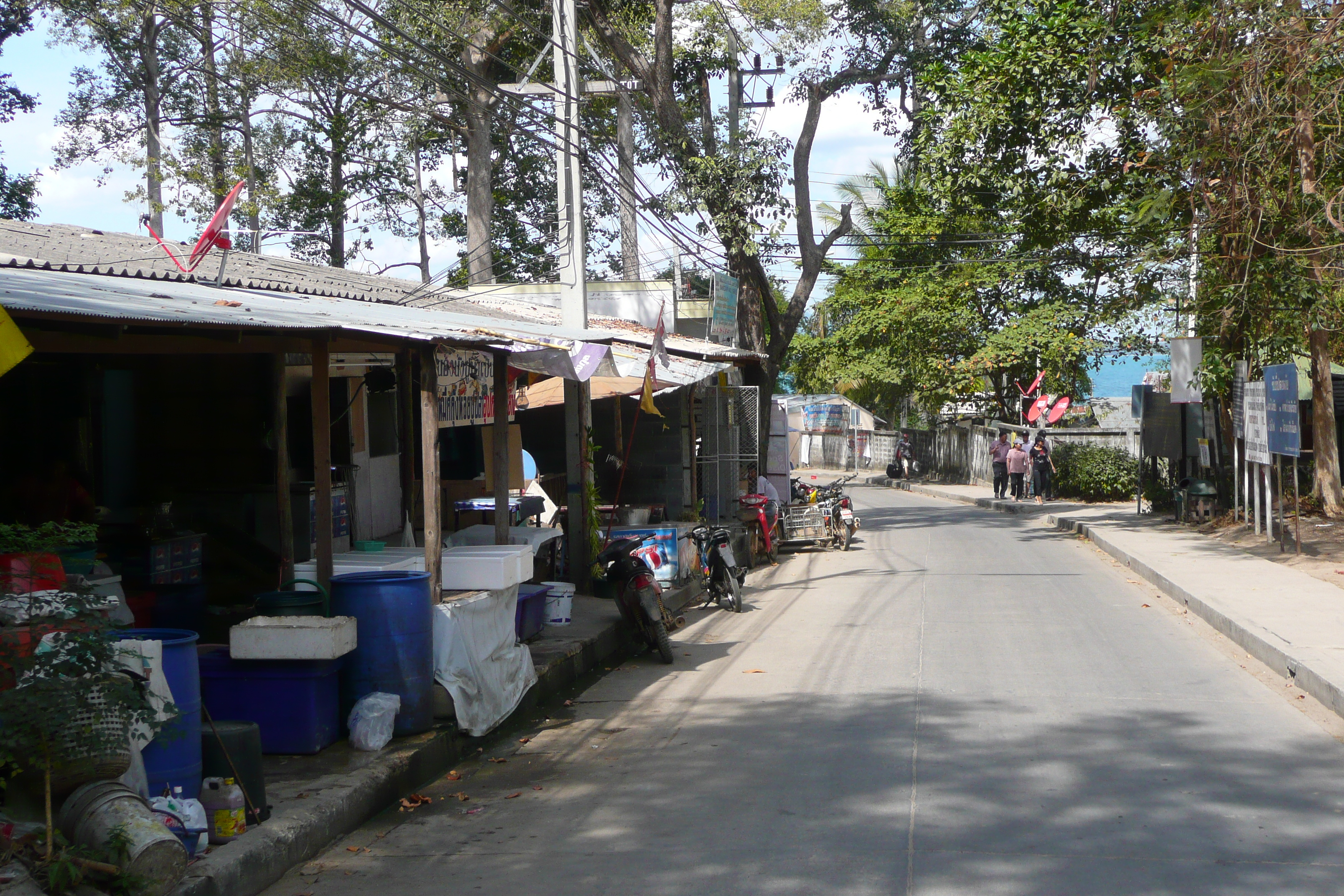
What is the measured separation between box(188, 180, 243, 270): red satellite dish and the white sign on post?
13.5 meters

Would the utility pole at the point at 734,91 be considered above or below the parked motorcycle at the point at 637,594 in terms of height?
above

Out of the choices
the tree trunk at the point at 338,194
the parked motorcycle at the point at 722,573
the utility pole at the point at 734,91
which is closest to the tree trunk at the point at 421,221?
the tree trunk at the point at 338,194

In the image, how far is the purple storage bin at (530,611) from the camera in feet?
31.5

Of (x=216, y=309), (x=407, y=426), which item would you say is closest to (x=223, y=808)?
(x=216, y=309)

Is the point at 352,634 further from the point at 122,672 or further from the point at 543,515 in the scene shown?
the point at 543,515

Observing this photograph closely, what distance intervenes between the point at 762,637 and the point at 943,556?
24.9ft

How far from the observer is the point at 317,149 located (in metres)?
30.9

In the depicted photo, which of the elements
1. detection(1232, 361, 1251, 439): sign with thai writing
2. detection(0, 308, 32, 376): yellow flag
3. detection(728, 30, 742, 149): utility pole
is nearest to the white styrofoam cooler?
detection(0, 308, 32, 376): yellow flag

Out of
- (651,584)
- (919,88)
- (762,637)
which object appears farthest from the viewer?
(919,88)

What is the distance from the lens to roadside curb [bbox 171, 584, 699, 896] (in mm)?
4641

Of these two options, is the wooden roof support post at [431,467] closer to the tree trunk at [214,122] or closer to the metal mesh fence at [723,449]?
the metal mesh fence at [723,449]

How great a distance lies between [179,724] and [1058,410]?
2977cm

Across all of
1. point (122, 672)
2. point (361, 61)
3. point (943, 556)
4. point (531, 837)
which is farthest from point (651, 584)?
point (361, 61)

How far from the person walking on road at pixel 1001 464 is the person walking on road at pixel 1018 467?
0.45 feet
